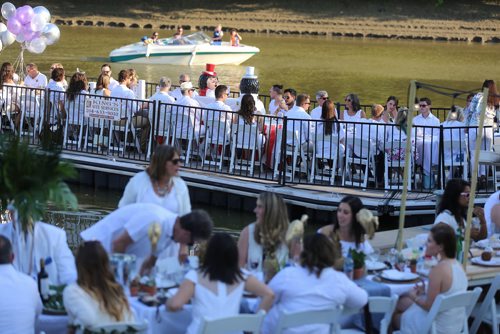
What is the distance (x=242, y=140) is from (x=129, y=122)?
2087 millimetres

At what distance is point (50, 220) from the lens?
14844mm

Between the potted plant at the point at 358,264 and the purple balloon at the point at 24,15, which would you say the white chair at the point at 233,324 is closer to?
the potted plant at the point at 358,264

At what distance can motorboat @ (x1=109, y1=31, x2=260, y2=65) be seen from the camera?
1529 inches

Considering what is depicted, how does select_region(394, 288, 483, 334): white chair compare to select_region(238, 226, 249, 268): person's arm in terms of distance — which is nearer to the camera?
select_region(394, 288, 483, 334): white chair

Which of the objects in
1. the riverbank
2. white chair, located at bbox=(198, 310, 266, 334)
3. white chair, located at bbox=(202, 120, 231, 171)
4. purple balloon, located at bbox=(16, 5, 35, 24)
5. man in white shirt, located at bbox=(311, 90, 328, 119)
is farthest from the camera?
the riverbank

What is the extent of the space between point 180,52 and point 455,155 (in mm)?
24948

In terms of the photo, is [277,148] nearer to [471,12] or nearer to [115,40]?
[115,40]

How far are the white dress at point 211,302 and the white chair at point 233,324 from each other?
31 centimetres

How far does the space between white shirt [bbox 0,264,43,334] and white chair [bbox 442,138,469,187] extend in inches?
324

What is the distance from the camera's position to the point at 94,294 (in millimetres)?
7293

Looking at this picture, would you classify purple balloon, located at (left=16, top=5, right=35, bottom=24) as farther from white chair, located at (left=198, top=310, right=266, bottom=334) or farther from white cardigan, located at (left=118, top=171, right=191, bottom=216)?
white chair, located at (left=198, top=310, right=266, bottom=334)

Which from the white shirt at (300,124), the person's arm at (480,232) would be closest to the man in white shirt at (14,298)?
the person's arm at (480,232)

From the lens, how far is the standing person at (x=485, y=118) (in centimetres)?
1484

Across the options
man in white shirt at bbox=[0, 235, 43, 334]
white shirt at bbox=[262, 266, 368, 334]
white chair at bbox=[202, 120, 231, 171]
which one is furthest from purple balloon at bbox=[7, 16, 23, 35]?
white shirt at bbox=[262, 266, 368, 334]
